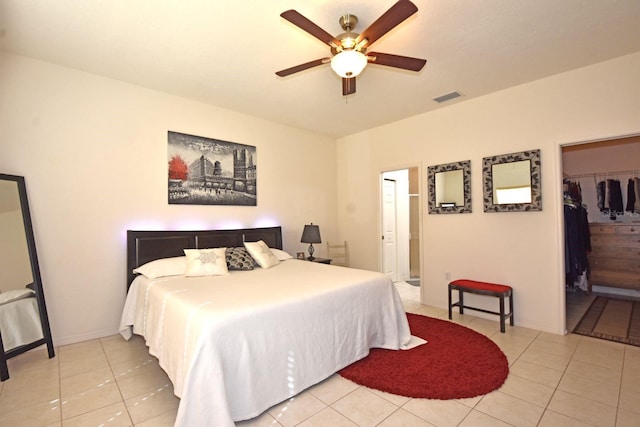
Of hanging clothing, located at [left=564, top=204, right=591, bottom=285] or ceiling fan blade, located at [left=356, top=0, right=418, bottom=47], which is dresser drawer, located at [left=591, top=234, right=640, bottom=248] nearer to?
hanging clothing, located at [left=564, top=204, right=591, bottom=285]

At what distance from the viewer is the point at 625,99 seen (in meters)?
2.91

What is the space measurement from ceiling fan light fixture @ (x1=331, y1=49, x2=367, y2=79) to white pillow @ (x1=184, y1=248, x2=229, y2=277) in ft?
7.48

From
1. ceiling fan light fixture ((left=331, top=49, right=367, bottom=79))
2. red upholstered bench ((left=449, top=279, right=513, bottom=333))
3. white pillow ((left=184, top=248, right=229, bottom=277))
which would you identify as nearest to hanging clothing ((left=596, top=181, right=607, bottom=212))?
red upholstered bench ((left=449, top=279, right=513, bottom=333))

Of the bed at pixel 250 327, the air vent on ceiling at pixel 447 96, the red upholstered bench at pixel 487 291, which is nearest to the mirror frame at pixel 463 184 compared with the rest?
the air vent on ceiling at pixel 447 96

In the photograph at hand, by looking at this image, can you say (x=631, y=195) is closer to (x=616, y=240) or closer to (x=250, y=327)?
(x=616, y=240)

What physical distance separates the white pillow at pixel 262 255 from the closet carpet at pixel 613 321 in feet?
11.6

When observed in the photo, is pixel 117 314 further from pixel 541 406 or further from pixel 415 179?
pixel 415 179

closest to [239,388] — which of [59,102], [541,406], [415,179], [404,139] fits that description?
[541,406]

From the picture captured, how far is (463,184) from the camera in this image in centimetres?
403

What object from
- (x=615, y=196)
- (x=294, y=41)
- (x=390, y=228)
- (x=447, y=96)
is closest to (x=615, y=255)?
(x=615, y=196)

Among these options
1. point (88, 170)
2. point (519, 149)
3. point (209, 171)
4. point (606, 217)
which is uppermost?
point (519, 149)

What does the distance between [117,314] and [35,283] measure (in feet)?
2.72

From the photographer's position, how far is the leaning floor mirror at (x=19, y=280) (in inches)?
101

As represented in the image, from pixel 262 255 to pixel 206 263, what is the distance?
712 millimetres
